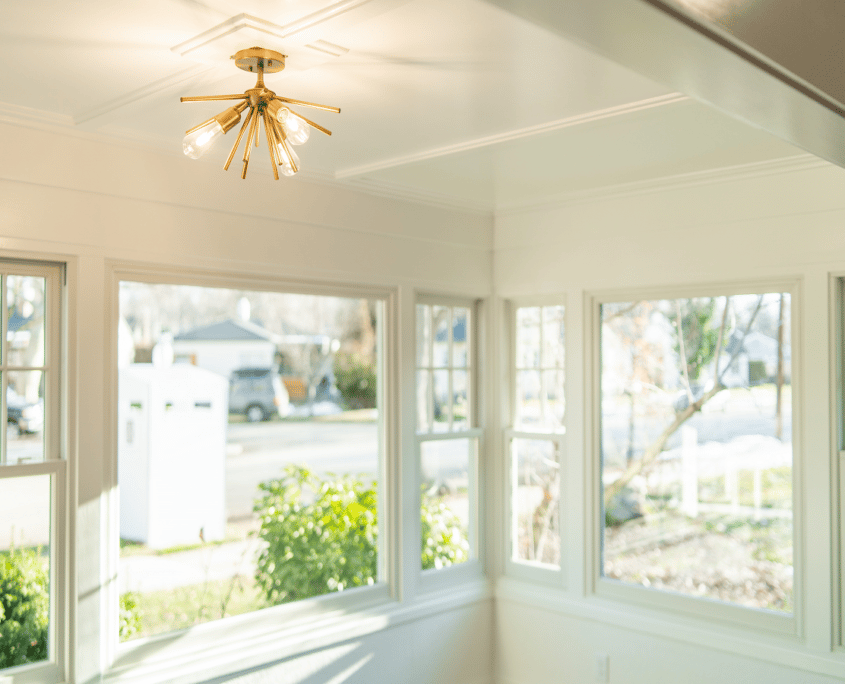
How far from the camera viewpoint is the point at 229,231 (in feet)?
11.1

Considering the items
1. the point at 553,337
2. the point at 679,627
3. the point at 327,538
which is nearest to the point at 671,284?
the point at 553,337

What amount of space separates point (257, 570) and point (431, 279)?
1.78m

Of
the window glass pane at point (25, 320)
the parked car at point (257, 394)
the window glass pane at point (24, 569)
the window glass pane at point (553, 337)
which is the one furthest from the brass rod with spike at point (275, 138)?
the parked car at point (257, 394)

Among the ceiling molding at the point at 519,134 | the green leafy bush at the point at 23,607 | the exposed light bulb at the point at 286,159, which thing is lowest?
the green leafy bush at the point at 23,607

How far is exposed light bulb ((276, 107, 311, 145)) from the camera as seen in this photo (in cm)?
203

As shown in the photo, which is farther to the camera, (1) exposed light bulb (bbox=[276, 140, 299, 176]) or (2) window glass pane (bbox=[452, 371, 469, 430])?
(2) window glass pane (bbox=[452, 371, 469, 430])

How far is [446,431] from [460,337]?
→ 0.54 m

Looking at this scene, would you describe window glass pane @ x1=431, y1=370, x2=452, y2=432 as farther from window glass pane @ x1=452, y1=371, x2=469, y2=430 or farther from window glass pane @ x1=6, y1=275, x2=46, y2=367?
window glass pane @ x1=6, y1=275, x2=46, y2=367

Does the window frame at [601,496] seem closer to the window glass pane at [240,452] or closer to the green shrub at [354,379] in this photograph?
the window glass pane at [240,452]

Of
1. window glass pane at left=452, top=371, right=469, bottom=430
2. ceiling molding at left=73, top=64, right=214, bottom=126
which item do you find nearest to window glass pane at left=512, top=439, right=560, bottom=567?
window glass pane at left=452, top=371, right=469, bottom=430

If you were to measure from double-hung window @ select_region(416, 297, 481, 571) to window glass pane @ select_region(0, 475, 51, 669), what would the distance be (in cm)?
189

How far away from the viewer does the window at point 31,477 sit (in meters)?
2.84

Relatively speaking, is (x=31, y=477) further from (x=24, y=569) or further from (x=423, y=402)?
(x=423, y=402)

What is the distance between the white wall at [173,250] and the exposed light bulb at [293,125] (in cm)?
126
